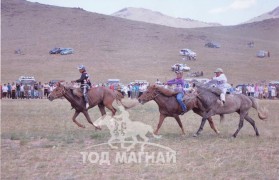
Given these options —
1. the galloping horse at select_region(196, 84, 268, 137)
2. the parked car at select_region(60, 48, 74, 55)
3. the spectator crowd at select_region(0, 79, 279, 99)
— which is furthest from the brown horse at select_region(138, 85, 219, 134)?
the parked car at select_region(60, 48, 74, 55)

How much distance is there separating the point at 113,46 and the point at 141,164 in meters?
73.0

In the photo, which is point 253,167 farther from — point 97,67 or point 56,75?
point 97,67

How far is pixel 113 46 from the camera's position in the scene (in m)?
82.7

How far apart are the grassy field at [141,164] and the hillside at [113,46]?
39.2 meters

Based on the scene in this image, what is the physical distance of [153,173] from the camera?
9633mm

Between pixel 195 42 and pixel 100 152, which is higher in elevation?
pixel 195 42

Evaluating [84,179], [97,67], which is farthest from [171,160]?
[97,67]

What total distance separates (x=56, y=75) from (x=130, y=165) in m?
49.5

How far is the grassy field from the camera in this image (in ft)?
31.4

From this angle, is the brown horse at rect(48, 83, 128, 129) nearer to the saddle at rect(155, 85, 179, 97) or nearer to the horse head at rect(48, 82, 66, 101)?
the horse head at rect(48, 82, 66, 101)

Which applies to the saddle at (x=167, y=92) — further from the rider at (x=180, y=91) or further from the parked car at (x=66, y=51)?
the parked car at (x=66, y=51)

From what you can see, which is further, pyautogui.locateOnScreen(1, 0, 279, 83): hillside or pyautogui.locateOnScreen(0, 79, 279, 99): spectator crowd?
pyautogui.locateOnScreen(1, 0, 279, 83): hillside

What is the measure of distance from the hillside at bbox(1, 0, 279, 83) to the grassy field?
39.2 m

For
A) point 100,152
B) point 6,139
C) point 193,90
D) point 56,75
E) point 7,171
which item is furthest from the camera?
point 56,75
